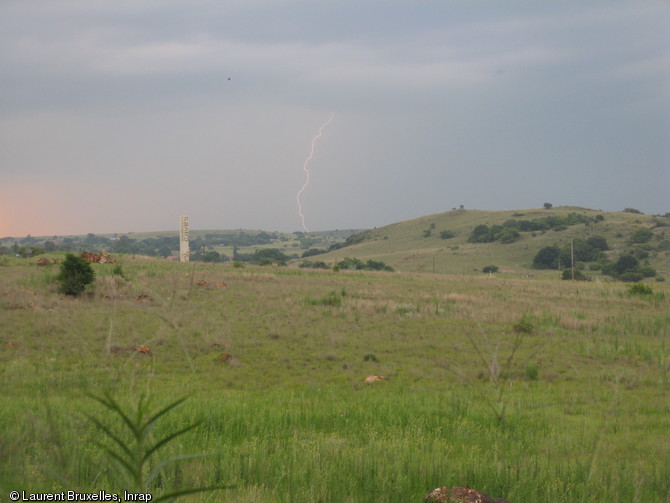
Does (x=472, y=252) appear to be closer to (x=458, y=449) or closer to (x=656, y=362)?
(x=656, y=362)

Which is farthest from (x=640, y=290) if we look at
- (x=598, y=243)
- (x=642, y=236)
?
(x=642, y=236)

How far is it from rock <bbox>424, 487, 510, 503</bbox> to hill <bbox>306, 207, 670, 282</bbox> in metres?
47.7

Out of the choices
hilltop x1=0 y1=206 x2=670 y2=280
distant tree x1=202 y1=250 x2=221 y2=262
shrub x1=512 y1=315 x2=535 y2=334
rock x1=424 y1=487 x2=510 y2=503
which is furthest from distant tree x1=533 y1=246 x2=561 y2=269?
rock x1=424 y1=487 x2=510 y2=503

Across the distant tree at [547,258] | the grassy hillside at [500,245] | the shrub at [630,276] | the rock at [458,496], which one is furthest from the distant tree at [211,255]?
the distant tree at [547,258]

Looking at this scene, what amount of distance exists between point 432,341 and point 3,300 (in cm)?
1388

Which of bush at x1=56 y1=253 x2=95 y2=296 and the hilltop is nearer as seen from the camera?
bush at x1=56 y1=253 x2=95 y2=296

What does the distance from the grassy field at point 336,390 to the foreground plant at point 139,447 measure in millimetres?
158

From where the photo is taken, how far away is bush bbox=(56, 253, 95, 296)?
19.3 m

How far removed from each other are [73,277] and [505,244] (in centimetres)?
6755

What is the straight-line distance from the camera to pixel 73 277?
766 inches

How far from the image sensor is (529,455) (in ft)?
21.2

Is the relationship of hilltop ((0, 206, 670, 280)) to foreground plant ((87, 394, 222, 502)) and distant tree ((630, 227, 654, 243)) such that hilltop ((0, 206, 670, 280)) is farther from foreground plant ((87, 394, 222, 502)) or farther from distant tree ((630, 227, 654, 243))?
foreground plant ((87, 394, 222, 502))

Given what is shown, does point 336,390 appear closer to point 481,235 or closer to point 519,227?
point 481,235

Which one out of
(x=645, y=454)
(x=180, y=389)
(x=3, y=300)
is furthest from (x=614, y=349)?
(x=3, y=300)
